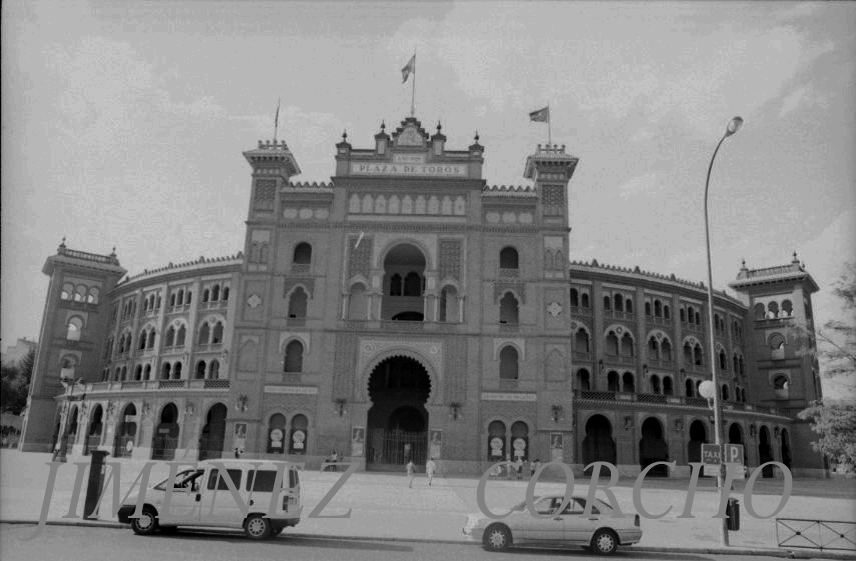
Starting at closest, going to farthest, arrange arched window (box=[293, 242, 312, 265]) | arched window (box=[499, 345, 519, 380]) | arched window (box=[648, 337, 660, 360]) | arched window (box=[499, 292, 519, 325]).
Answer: arched window (box=[499, 345, 519, 380]) → arched window (box=[499, 292, 519, 325]) → arched window (box=[293, 242, 312, 265]) → arched window (box=[648, 337, 660, 360])

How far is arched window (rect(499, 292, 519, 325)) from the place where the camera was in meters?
43.0

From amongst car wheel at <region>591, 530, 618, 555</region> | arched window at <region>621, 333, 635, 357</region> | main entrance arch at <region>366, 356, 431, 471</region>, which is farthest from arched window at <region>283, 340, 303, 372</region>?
car wheel at <region>591, 530, 618, 555</region>

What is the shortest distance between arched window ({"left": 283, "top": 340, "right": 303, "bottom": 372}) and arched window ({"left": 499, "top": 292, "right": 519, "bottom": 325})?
12.6 metres

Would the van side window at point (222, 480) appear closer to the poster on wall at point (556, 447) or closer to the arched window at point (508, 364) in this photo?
the poster on wall at point (556, 447)

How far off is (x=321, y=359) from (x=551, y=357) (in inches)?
537

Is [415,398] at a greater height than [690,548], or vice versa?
[415,398]

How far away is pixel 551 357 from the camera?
40531 millimetres

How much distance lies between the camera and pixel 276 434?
39.9m

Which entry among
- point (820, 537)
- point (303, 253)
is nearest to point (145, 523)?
point (820, 537)

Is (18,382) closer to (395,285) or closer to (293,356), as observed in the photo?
(293,356)

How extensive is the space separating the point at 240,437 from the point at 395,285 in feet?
46.7

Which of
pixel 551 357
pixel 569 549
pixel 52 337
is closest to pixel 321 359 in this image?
pixel 551 357

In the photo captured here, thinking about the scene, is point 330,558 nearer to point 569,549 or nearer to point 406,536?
point 406,536

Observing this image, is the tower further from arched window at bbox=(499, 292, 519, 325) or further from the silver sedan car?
the silver sedan car
